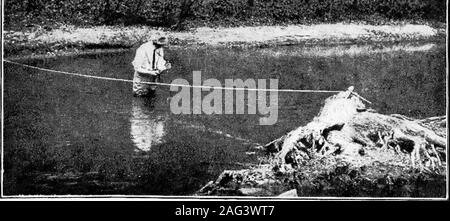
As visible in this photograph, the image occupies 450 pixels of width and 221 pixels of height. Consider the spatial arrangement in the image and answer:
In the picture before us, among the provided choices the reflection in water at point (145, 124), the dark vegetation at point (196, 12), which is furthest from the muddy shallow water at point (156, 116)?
the dark vegetation at point (196, 12)

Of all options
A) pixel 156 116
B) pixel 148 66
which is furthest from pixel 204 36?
pixel 156 116

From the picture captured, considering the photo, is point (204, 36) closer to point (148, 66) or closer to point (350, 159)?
point (148, 66)

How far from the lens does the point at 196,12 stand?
391 cm

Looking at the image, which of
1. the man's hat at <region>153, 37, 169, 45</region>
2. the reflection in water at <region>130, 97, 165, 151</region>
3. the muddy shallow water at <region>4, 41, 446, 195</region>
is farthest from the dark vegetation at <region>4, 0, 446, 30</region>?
the reflection in water at <region>130, 97, 165, 151</region>

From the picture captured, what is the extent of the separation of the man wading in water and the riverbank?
8cm

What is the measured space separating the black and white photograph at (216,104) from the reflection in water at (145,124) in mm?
10

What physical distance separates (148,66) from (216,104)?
0.56 m

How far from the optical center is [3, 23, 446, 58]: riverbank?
12.6 ft

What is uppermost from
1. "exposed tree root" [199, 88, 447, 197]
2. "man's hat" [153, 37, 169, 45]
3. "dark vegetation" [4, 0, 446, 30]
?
"dark vegetation" [4, 0, 446, 30]

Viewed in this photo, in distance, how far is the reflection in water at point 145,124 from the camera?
12.4 ft

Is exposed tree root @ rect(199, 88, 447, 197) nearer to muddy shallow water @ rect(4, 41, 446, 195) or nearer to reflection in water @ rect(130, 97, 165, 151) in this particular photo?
muddy shallow water @ rect(4, 41, 446, 195)
